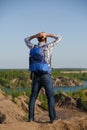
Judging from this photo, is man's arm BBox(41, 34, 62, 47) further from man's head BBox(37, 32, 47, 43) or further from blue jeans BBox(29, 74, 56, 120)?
blue jeans BBox(29, 74, 56, 120)

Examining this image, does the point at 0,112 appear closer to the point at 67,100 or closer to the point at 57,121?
the point at 57,121

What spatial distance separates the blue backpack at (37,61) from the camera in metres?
7.42

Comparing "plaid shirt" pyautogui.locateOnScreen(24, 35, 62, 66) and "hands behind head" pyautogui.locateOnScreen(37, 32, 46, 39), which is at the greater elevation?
"hands behind head" pyautogui.locateOnScreen(37, 32, 46, 39)

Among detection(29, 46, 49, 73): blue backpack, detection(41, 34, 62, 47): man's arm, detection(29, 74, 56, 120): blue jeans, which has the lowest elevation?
detection(29, 74, 56, 120): blue jeans

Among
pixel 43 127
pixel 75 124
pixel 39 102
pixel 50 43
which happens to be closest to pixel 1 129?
pixel 43 127

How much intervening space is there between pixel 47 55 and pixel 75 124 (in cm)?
129

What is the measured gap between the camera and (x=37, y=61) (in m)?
7.46

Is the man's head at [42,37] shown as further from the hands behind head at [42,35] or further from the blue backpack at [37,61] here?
the blue backpack at [37,61]

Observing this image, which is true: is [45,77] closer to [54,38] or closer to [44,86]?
[44,86]

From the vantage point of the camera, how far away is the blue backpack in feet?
24.3

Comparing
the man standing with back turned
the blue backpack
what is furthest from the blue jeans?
the blue backpack

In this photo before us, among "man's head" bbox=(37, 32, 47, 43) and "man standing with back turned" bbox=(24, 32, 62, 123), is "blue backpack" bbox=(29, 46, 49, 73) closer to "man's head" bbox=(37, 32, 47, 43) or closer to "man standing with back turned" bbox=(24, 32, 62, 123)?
"man standing with back turned" bbox=(24, 32, 62, 123)

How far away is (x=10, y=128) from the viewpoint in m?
7.15

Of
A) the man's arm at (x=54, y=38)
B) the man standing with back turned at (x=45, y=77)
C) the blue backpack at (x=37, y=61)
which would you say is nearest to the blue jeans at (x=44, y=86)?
the man standing with back turned at (x=45, y=77)
